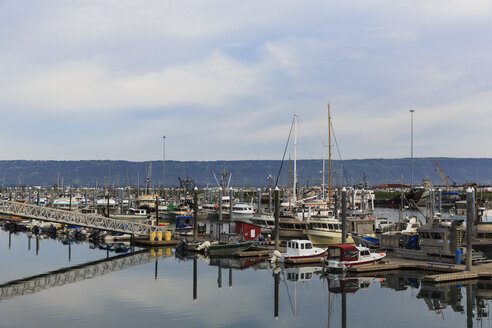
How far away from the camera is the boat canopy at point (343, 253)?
45.7m

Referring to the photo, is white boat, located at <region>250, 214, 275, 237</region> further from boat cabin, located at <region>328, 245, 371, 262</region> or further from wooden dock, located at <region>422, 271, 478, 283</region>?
wooden dock, located at <region>422, 271, 478, 283</region>

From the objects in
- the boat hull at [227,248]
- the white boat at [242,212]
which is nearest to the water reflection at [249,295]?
the boat hull at [227,248]

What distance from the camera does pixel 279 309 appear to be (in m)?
35.2

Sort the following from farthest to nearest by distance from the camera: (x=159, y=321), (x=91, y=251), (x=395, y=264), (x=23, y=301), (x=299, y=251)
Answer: (x=91, y=251) < (x=299, y=251) < (x=395, y=264) < (x=23, y=301) < (x=159, y=321)

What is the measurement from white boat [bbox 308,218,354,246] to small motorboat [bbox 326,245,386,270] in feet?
53.3

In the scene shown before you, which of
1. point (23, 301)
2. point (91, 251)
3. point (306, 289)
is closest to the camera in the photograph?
point (23, 301)

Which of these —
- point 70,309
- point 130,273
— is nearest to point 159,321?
point 70,309

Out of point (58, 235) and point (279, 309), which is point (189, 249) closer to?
point (279, 309)

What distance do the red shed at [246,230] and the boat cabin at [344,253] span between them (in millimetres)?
17528

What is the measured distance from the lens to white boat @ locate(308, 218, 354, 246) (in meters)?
63.3

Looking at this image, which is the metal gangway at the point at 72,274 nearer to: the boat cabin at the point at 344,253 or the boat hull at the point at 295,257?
the boat hull at the point at 295,257

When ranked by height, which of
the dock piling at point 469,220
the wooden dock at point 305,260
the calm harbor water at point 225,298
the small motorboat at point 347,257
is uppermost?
the dock piling at point 469,220

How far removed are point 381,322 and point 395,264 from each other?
1580 cm

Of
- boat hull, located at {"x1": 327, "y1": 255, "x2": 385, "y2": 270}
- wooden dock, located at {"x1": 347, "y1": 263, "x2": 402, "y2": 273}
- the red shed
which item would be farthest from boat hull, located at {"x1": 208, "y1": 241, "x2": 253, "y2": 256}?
wooden dock, located at {"x1": 347, "y1": 263, "x2": 402, "y2": 273}
